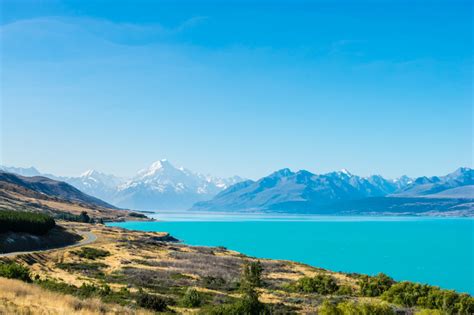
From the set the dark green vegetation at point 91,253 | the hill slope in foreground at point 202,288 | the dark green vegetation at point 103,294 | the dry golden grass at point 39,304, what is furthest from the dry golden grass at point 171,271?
the dry golden grass at point 39,304

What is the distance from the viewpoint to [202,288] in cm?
4362

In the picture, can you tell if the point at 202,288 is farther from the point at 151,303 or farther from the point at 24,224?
the point at 24,224

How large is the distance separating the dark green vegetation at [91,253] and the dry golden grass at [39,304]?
4395cm

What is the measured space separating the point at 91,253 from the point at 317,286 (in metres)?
36.8

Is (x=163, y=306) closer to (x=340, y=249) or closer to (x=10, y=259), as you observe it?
(x=10, y=259)

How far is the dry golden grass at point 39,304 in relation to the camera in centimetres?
1733

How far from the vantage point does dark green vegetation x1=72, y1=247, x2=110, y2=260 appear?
215ft

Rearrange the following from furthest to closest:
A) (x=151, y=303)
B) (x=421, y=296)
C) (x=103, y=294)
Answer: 1. (x=421, y=296)
2. (x=103, y=294)
3. (x=151, y=303)

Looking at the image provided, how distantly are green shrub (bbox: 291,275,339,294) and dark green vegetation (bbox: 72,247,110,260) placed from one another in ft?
105

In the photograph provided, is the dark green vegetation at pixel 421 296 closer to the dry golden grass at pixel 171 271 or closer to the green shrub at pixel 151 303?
the dry golden grass at pixel 171 271

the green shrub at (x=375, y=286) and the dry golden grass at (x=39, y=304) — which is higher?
the dry golden grass at (x=39, y=304)

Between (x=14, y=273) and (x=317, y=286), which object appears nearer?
(x=14, y=273)

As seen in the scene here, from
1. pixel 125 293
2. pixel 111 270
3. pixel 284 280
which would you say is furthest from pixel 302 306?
pixel 111 270

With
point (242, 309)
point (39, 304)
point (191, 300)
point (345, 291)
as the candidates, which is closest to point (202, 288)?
point (191, 300)
